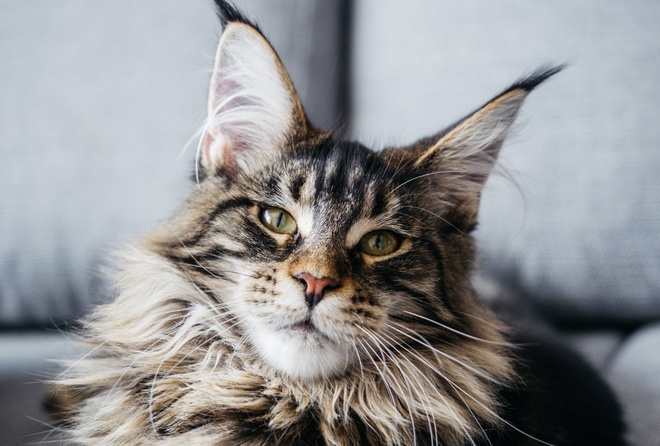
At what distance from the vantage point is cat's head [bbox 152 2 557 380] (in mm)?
777

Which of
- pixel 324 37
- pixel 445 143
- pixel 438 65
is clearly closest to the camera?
pixel 445 143

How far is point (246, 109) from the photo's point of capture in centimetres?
104

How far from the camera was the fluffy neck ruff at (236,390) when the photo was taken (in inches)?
31.5

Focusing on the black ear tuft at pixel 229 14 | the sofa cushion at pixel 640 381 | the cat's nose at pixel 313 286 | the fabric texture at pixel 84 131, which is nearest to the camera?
the cat's nose at pixel 313 286

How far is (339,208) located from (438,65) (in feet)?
3.43

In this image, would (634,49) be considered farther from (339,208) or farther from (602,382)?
(339,208)

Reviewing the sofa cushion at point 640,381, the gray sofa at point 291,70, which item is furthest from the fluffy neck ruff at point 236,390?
the gray sofa at point 291,70

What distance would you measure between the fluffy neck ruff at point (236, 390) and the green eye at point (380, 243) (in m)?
0.19

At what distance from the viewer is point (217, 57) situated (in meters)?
0.94

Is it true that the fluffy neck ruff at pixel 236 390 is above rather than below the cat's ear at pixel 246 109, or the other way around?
below

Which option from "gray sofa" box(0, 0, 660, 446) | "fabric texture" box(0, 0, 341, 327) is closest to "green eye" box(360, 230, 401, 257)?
"gray sofa" box(0, 0, 660, 446)

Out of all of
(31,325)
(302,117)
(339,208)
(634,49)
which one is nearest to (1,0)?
(31,325)

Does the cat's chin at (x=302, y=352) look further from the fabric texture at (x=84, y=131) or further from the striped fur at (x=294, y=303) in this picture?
the fabric texture at (x=84, y=131)

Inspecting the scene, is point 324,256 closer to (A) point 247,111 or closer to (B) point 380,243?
(B) point 380,243
